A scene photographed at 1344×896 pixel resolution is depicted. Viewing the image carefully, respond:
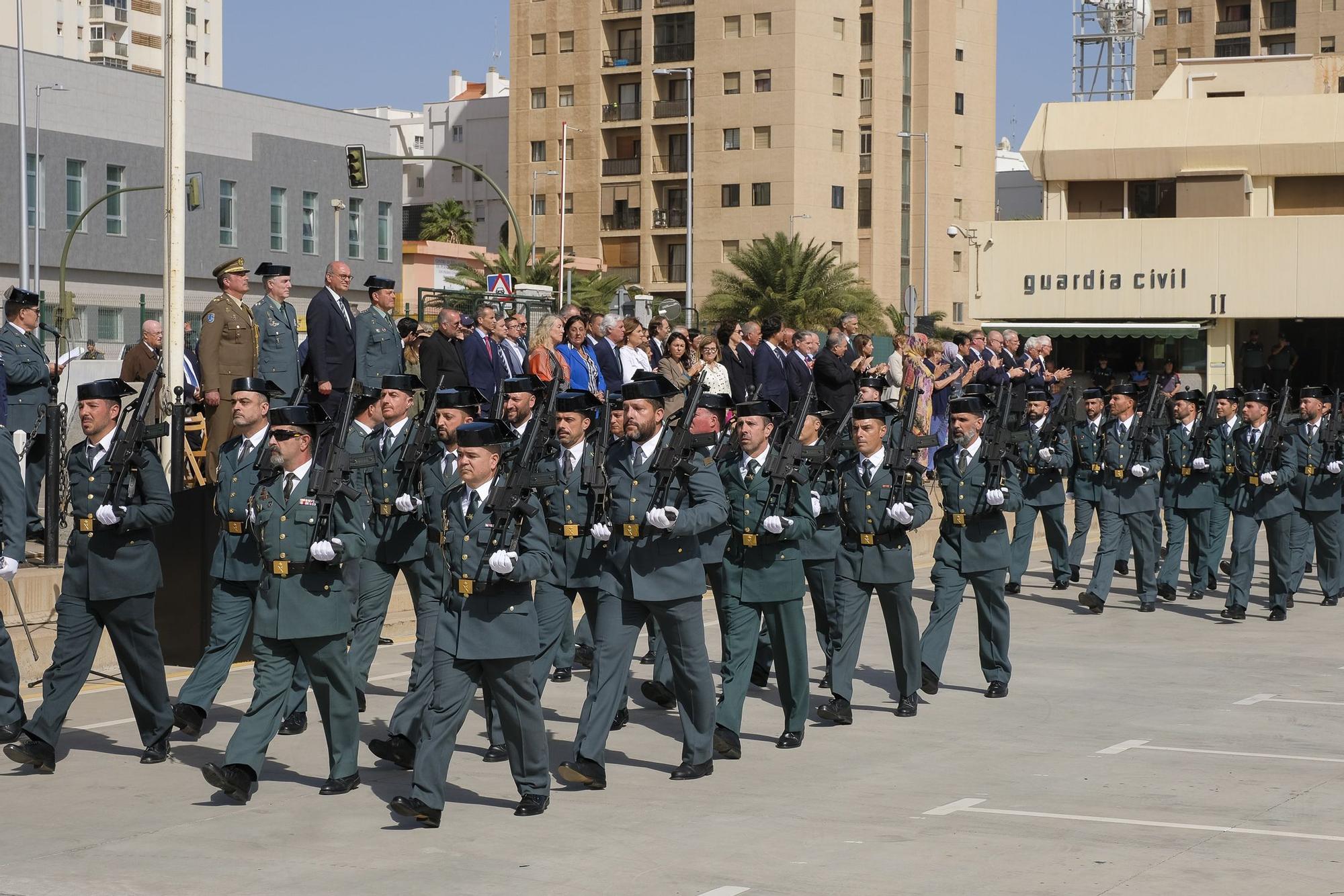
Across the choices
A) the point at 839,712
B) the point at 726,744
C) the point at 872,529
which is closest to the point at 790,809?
the point at 726,744

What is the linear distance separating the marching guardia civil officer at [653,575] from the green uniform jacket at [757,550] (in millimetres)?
771

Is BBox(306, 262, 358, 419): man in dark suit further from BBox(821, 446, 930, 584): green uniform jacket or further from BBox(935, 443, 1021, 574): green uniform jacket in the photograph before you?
BBox(935, 443, 1021, 574): green uniform jacket

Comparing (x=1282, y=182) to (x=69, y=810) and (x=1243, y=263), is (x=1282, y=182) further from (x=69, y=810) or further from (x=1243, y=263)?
(x=69, y=810)

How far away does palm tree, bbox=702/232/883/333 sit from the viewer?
2477 inches

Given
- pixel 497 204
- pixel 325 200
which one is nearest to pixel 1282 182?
pixel 325 200

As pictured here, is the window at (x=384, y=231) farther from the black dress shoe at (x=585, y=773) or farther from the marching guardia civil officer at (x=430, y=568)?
the black dress shoe at (x=585, y=773)

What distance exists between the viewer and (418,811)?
8.30m

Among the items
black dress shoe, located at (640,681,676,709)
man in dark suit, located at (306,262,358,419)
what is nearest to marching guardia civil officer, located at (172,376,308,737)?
black dress shoe, located at (640,681,676,709)

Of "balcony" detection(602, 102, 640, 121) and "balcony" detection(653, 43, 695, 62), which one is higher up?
"balcony" detection(653, 43, 695, 62)

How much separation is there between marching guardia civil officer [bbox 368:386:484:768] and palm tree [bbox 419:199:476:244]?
7873 cm

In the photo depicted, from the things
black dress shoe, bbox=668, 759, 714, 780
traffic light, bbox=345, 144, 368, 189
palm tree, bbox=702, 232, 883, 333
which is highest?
palm tree, bbox=702, 232, 883, 333

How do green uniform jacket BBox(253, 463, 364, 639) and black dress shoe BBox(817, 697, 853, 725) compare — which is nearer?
green uniform jacket BBox(253, 463, 364, 639)

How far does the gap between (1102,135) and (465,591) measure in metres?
39.0

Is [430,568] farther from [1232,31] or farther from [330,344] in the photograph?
[1232,31]
